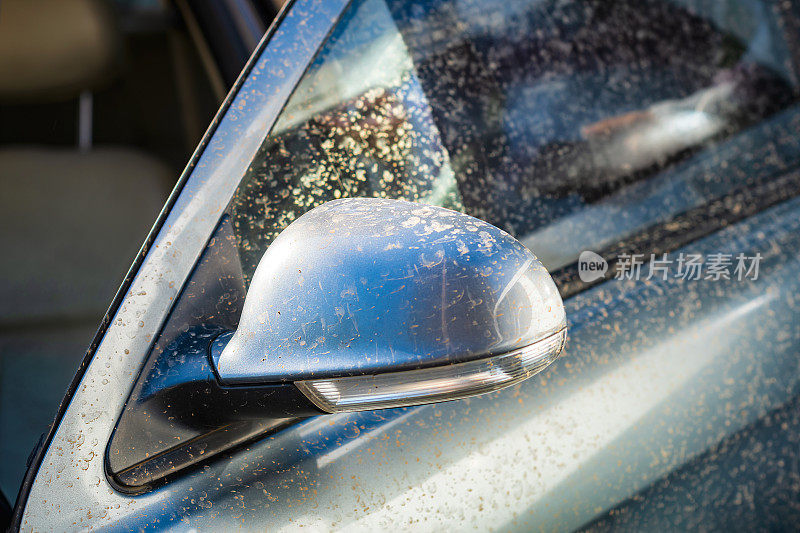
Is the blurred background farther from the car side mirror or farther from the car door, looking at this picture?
the car side mirror

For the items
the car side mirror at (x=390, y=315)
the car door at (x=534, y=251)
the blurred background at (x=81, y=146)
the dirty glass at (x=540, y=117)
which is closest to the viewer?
the car side mirror at (x=390, y=315)

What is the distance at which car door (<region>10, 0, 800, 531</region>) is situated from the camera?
755 mm

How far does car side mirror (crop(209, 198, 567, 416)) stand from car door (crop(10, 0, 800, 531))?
175 millimetres

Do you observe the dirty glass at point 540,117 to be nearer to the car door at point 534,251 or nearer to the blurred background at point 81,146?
the car door at point 534,251

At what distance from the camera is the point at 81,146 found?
2.42 meters

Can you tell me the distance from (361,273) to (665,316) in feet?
2.23

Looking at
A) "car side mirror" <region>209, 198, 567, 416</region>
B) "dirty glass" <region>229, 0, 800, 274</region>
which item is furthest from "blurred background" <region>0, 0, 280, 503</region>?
"car side mirror" <region>209, 198, 567, 416</region>

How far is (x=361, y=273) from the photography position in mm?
606

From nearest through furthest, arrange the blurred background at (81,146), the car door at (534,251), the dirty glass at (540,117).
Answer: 1. the car door at (534,251)
2. the dirty glass at (540,117)
3. the blurred background at (81,146)

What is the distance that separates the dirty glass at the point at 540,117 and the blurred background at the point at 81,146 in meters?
0.49

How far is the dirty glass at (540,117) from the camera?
0.89m

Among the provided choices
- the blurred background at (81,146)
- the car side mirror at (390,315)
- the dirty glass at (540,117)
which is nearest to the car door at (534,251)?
the dirty glass at (540,117)

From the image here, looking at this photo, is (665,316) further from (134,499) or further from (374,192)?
(134,499)

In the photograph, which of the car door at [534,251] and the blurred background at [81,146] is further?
the blurred background at [81,146]
